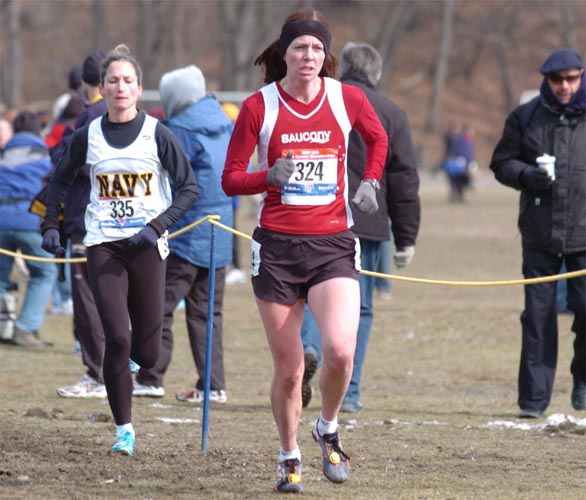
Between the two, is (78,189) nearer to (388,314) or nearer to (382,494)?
(382,494)

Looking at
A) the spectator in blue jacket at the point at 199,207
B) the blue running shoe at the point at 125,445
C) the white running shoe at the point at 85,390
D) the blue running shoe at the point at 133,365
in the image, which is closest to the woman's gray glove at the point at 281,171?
the blue running shoe at the point at 133,365

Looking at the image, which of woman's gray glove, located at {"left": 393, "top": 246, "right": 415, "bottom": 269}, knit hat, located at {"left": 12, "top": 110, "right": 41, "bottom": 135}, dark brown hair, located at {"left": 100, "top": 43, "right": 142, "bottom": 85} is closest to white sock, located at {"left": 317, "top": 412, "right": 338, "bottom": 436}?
dark brown hair, located at {"left": 100, "top": 43, "right": 142, "bottom": 85}

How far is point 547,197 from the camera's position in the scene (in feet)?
27.9

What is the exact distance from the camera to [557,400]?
956 cm

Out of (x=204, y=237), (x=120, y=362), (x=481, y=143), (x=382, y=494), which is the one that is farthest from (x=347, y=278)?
(x=481, y=143)

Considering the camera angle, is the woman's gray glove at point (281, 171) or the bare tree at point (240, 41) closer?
the woman's gray glove at point (281, 171)

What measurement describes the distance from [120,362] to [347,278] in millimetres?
1416

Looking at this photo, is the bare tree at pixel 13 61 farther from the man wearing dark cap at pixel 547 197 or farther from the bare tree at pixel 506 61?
the man wearing dark cap at pixel 547 197

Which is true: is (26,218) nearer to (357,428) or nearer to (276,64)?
(357,428)

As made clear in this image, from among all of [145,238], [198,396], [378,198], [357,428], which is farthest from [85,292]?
[145,238]

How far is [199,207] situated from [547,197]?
2210mm

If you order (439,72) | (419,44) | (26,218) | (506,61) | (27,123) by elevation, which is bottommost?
(26,218)

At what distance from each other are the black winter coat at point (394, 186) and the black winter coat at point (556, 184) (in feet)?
1.92

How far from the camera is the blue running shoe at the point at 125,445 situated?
682 centimetres
